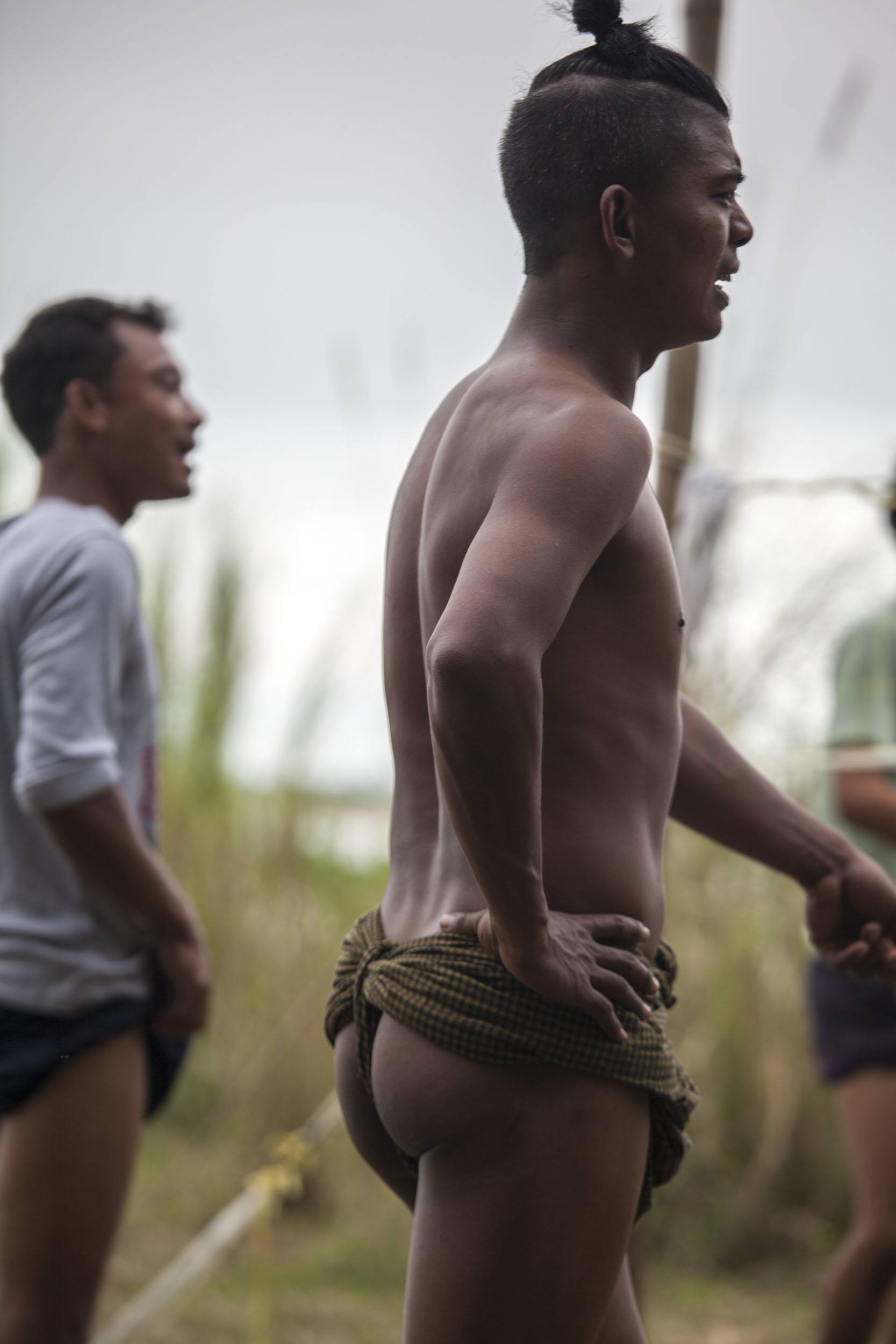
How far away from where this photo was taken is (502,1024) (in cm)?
128

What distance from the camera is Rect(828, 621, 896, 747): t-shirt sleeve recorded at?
281 centimetres

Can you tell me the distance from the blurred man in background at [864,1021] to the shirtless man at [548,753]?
4.44 feet

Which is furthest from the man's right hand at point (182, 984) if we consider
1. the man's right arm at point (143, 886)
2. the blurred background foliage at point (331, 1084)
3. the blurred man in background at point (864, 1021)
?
the blurred background foliage at point (331, 1084)

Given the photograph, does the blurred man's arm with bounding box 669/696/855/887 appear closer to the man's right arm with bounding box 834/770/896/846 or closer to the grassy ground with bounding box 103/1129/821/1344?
the man's right arm with bounding box 834/770/896/846

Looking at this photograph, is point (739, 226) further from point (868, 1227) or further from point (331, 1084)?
point (331, 1084)

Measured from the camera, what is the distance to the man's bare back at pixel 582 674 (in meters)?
1.32

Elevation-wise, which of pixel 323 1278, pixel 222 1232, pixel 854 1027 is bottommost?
pixel 323 1278

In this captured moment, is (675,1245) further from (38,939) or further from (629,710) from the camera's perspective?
(629,710)

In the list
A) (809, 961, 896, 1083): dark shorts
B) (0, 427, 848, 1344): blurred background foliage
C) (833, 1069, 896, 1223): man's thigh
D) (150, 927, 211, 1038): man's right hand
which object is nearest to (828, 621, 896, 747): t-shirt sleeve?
(809, 961, 896, 1083): dark shorts

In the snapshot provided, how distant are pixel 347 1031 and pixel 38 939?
824 mm

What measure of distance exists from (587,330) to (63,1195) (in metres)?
1.45

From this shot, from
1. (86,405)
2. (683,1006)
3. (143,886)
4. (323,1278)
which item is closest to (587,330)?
(143,886)

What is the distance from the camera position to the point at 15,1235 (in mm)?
2035

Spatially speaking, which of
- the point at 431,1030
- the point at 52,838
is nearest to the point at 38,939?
the point at 52,838
